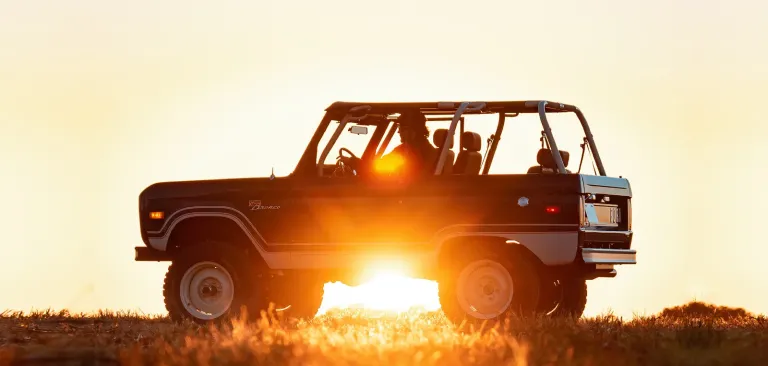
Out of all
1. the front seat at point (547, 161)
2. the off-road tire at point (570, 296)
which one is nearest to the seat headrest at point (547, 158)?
the front seat at point (547, 161)

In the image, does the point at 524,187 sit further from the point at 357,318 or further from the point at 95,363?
the point at 95,363

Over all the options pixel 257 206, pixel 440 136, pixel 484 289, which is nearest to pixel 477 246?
pixel 484 289

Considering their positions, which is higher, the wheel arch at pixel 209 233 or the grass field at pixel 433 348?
the wheel arch at pixel 209 233

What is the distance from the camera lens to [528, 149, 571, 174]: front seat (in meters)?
14.7

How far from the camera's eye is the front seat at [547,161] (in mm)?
14656

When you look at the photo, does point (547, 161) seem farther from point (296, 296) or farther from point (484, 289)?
point (296, 296)

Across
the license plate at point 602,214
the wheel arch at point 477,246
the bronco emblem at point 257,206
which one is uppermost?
the bronco emblem at point 257,206

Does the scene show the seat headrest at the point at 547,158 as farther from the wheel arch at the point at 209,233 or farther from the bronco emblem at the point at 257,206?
the wheel arch at the point at 209,233

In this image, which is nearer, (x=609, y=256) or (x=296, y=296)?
(x=609, y=256)

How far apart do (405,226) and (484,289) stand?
3.58ft

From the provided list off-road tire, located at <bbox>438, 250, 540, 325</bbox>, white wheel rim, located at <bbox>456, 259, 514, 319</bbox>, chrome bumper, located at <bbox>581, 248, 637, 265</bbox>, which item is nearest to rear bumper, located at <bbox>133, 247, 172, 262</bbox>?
off-road tire, located at <bbox>438, 250, 540, 325</bbox>

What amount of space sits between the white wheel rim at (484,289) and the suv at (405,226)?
1cm

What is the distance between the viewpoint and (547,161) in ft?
48.3

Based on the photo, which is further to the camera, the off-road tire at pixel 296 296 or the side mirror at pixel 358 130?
the off-road tire at pixel 296 296
